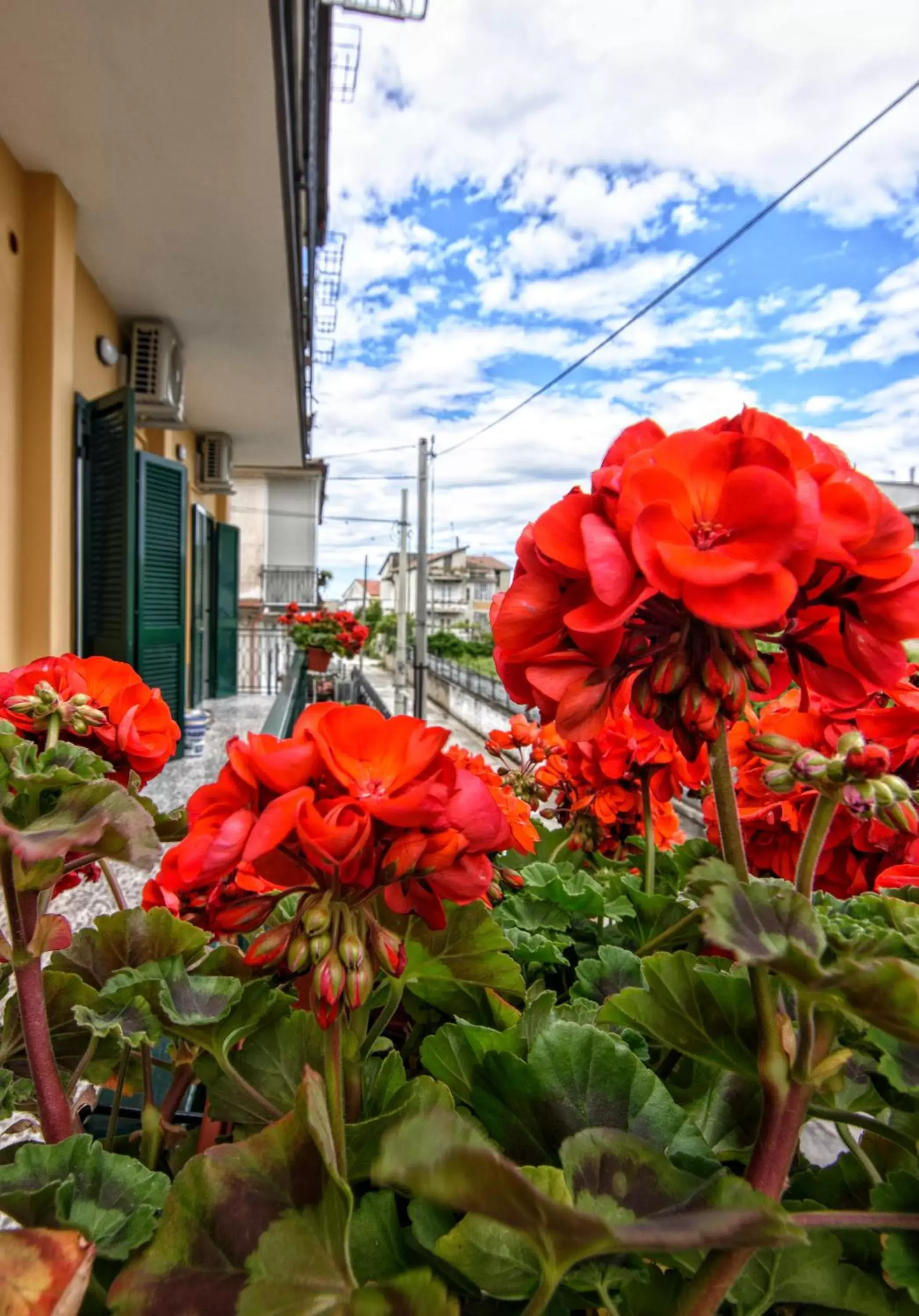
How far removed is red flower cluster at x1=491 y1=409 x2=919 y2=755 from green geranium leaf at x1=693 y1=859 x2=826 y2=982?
7 centimetres

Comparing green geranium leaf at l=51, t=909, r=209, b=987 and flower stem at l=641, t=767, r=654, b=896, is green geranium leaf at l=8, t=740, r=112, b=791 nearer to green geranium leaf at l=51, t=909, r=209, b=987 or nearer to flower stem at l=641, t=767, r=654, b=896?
green geranium leaf at l=51, t=909, r=209, b=987

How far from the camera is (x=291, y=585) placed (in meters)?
14.2

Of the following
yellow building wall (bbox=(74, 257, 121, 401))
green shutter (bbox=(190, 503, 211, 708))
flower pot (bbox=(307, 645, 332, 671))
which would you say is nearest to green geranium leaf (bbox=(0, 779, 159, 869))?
yellow building wall (bbox=(74, 257, 121, 401))

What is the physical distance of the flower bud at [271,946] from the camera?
352 mm

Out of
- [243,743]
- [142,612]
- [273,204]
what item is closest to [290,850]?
[243,743]

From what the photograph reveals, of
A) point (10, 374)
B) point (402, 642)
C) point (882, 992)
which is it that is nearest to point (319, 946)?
point (882, 992)

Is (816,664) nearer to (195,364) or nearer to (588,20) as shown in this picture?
(195,364)

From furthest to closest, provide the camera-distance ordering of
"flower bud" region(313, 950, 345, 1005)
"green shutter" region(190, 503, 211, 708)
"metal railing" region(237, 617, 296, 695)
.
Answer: "metal railing" region(237, 617, 296, 695) < "green shutter" region(190, 503, 211, 708) < "flower bud" region(313, 950, 345, 1005)

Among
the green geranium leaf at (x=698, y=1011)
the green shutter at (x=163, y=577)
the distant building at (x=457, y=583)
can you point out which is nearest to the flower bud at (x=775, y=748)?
the green geranium leaf at (x=698, y=1011)

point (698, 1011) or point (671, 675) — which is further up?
point (671, 675)

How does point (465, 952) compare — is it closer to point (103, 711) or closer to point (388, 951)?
point (388, 951)

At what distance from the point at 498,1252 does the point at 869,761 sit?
0.25 meters

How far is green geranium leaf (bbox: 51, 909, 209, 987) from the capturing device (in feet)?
1.60

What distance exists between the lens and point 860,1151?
416 millimetres
